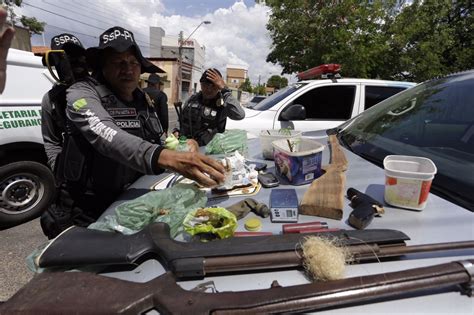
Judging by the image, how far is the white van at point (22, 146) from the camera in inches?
136

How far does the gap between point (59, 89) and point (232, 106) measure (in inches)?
77.2

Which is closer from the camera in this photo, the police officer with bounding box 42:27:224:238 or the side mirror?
the police officer with bounding box 42:27:224:238

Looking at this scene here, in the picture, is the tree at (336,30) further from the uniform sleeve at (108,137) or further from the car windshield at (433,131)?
the uniform sleeve at (108,137)

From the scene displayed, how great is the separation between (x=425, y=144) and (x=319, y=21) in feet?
32.2

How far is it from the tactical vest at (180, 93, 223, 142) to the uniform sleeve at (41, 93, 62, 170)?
171cm

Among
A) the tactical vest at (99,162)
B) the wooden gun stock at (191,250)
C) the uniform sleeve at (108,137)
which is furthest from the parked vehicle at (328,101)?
the wooden gun stock at (191,250)

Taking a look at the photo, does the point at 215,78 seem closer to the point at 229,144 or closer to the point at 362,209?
the point at 229,144

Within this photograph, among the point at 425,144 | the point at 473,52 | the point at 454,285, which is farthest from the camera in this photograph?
the point at 473,52

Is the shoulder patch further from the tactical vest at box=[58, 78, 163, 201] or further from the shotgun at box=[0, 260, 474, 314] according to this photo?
the shotgun at box=[0, 260, 474, 314]

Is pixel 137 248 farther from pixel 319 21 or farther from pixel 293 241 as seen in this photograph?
pixel 319 21

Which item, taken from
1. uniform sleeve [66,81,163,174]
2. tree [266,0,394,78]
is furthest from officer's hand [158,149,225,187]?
tree [266,0,394,78]

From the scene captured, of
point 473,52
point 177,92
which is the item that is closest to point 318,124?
point 473,52

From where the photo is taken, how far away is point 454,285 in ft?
2.70

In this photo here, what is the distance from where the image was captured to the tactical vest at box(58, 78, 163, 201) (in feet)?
5.67
